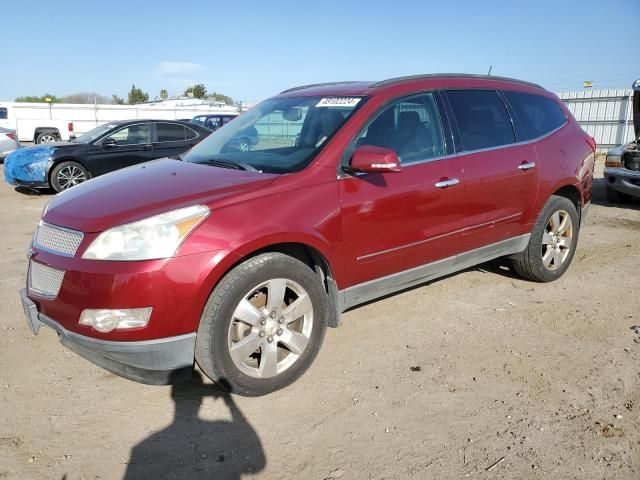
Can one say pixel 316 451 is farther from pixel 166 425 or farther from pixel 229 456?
pixel 166 425

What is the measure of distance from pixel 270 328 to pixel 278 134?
5.14 ft

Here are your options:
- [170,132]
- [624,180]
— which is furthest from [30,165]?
[624,180]

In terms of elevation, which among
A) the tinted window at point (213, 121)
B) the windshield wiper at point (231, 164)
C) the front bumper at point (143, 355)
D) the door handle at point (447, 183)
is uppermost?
the tinted window at point (213, 121)

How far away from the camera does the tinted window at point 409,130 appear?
349 cm

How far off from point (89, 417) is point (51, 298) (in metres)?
0.67

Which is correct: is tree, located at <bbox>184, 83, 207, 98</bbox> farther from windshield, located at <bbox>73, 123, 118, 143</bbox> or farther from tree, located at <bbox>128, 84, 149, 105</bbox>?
windshield, located at <bbox>73, 123, 118, 143</bbox>

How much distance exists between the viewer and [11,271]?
5133 millimetres

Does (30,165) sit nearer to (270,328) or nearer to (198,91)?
(270,328)

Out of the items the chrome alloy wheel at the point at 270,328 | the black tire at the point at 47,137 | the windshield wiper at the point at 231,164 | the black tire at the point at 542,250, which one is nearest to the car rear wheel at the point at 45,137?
the black tire at the point at 47,137

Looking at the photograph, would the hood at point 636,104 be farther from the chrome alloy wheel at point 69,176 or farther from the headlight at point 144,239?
the chrome alloy wheel at point 69,176

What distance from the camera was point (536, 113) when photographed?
4656mm

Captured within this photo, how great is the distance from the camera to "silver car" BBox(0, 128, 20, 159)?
46.2 ft

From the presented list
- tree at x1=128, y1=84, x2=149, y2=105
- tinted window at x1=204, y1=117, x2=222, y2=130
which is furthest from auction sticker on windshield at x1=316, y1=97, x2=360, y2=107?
tree at x1=128, y1=84, x2=149, y2=105

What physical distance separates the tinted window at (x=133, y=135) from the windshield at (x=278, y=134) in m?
6.72
